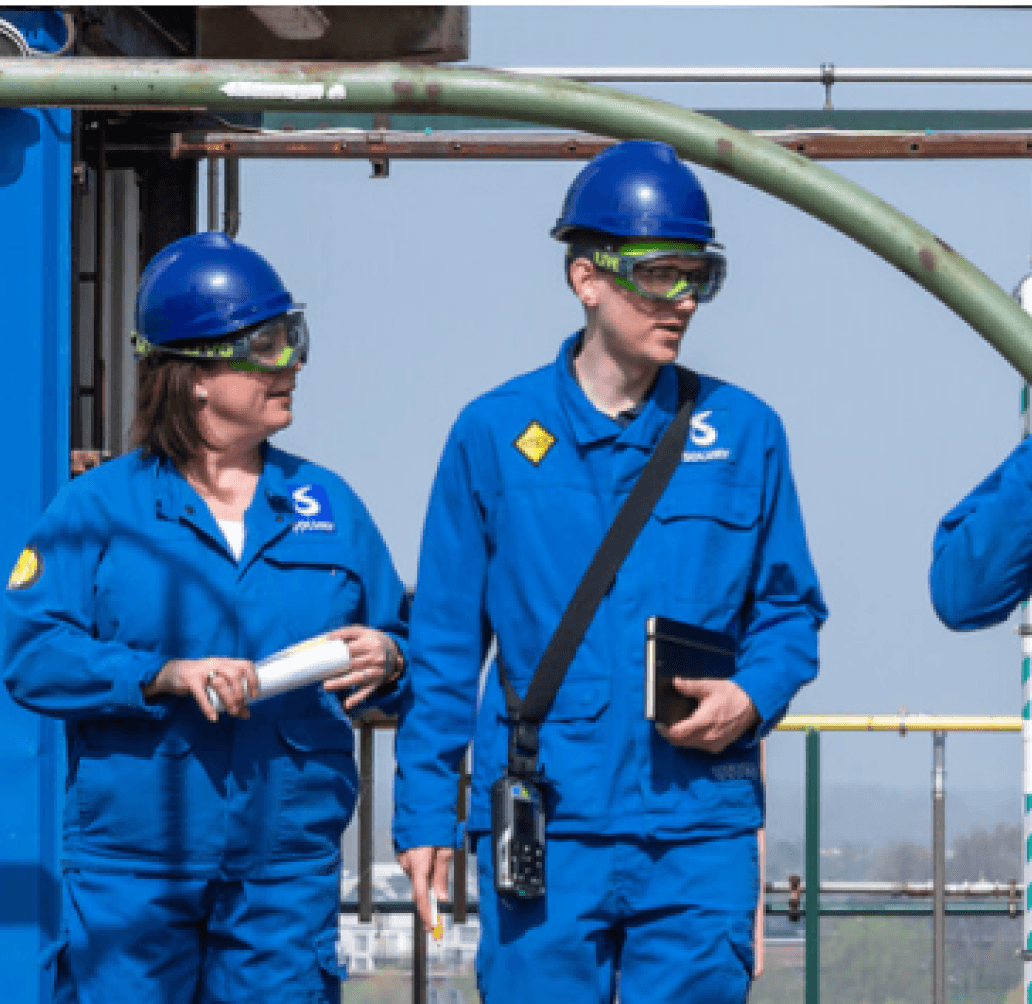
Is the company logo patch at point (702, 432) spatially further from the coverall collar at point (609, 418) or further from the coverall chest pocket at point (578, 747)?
the coverall chest pocket at point (578, 747)

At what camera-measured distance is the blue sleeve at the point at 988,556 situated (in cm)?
403

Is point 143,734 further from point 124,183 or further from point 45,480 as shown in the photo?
point 124,183

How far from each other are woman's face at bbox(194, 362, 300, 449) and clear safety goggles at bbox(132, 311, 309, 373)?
0.01 m

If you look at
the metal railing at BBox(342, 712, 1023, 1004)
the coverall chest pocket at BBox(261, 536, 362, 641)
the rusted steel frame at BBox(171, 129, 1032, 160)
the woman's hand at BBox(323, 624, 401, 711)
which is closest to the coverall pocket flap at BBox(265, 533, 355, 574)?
the coverall chest pocket at BBox(261, 536, 362, 641)

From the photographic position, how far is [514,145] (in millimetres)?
6691

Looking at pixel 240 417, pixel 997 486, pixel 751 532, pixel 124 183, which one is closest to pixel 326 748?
pixel 240 417

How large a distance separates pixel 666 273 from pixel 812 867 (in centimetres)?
282

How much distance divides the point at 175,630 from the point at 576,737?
885 mm

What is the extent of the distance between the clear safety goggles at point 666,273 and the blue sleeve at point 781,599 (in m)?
0.32

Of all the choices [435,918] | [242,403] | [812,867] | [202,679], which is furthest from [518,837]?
[812,867]

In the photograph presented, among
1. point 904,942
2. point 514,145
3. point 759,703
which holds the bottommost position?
point 904,942

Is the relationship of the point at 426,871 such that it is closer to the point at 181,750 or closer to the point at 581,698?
the point at 581,698

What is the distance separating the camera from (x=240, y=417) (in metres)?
4.75

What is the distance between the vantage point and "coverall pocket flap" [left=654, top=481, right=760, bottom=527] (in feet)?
14.1
